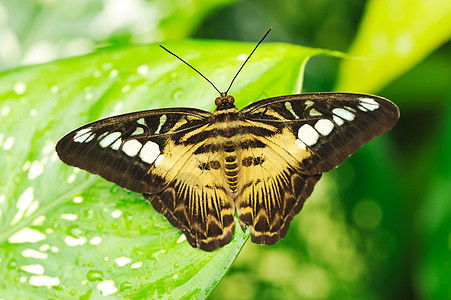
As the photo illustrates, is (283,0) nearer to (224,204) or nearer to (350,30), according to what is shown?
(350,30)

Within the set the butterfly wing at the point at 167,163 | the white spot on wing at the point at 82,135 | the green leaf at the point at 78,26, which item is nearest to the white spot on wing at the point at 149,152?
the butterfly wing at the point at 167,163

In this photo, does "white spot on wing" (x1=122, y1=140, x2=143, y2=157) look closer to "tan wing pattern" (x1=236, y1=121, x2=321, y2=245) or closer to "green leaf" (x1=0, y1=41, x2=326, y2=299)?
"green leaf" (x1=0, y1=41, x2=326, y2=299)

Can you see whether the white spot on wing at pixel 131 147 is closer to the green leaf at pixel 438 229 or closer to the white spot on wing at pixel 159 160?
the white spot on wing at pixel 159 160

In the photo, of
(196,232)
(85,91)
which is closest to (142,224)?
(196,232)

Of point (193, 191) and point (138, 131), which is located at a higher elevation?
point (138, 131)

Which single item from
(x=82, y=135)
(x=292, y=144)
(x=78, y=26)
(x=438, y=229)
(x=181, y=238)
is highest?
(x=78, y=26)

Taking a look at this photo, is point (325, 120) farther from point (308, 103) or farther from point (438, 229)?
point (438, 229)

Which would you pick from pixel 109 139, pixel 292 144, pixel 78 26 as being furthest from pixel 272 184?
pixel 78 26
